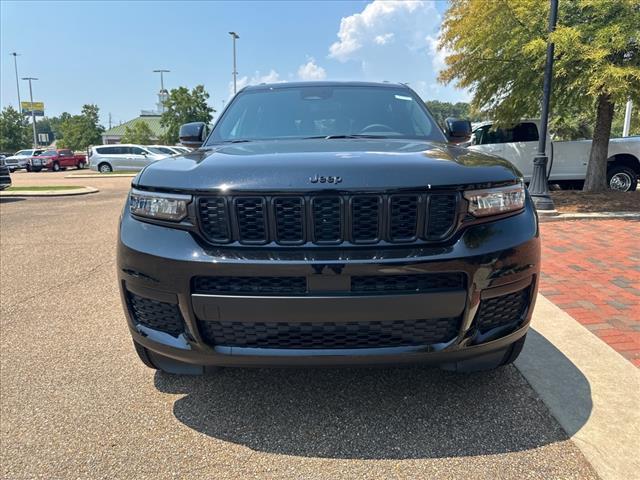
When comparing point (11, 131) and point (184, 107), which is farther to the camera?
point (11, 131)

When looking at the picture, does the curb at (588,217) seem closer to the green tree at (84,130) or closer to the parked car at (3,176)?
the parked car at (3,176)

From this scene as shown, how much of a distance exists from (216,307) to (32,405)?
1.43 metres

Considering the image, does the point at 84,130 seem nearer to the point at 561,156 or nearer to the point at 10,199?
the point at 10,199

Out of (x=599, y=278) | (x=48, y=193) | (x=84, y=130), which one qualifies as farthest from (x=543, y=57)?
(x=84, y=130)

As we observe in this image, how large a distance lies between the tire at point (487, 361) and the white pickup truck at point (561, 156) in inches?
372

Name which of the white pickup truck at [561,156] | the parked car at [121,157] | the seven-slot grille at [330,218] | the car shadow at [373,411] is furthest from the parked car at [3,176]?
the parked car at [121,157]

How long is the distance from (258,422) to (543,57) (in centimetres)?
894

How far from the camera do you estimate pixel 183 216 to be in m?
2.11

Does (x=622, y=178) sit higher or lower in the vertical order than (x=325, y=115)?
lower

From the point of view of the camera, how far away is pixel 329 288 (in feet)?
6.46

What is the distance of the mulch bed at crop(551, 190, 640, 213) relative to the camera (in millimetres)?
8938

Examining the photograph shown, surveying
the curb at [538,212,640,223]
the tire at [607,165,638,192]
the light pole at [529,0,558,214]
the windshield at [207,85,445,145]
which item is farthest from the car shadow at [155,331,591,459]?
the tire at [607,165,638,192]

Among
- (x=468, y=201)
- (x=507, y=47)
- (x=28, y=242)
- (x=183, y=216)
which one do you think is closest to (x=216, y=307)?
(x=183, y=216)

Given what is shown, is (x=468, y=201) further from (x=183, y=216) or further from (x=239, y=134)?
(x=239, y=134)
